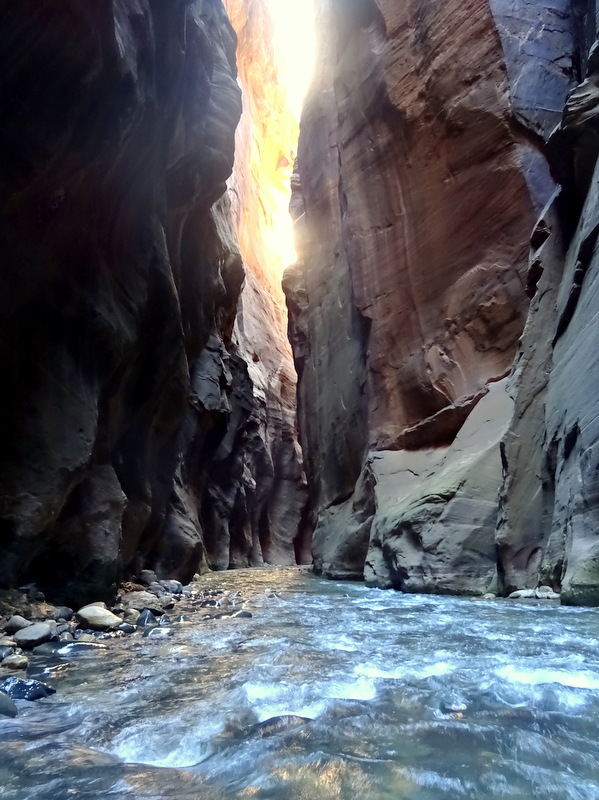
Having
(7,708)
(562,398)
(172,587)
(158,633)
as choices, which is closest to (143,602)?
(172,587)

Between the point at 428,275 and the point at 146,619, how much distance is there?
1324 cm

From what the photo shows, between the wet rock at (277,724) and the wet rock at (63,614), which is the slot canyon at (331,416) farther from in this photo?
the wet rock at (63,614)

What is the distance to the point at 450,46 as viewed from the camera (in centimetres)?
1692

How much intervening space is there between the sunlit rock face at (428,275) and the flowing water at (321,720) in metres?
5.42

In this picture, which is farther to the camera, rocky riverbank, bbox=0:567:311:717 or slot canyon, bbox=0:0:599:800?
rocky riverbank, bbox=0:567:311:717

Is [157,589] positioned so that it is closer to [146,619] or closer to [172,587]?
[172,587]

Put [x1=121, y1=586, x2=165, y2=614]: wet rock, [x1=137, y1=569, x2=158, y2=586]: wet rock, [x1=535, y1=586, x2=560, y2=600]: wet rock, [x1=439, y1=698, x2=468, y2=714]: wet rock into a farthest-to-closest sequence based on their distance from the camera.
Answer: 1. [x1=137, y1=569, x2=158, y2=586]: wet rock
2. [x1=121, y1=586, x2=165, y2=614]: wet rock
3. [x1=535, y1=586, x2=560, y2=600]: wet rock
4. [x1=439, y1=698, x2=468, y2=714]: wet rock

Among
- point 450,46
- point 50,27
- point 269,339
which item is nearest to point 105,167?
point 50,27

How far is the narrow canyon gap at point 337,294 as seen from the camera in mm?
6953

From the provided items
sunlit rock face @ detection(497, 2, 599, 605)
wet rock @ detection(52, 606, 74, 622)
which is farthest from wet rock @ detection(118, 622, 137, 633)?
sunlit rock face @ detection(497, 2, 599, 605)

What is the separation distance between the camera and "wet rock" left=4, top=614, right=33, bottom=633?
5.46m

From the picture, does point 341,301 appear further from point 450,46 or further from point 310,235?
point 450,46

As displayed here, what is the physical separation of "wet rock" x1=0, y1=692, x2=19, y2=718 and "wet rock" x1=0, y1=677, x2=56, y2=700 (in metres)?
0.28

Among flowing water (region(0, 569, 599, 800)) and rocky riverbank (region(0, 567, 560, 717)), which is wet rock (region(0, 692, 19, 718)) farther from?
flowing water (region(0, 569, 599, 800))
